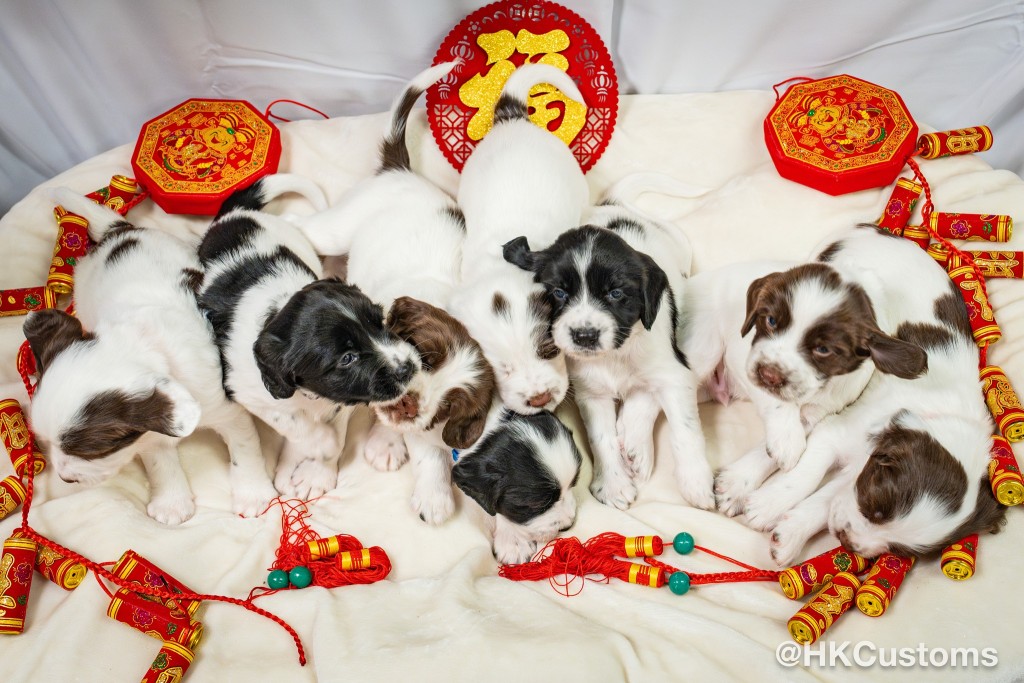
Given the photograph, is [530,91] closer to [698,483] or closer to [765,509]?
[698,483]

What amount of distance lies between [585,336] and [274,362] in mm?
1203

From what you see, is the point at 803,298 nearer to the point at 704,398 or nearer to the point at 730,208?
the point at 704,398

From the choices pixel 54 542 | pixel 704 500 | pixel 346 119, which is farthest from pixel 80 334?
pixel 704 500

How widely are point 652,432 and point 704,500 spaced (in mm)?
466

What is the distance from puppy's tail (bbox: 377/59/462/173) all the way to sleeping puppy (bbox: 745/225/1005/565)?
2287 mm

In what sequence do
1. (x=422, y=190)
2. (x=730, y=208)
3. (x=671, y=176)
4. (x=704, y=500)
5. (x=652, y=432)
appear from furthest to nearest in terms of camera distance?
(x=671, y=176)
(x=730, y=208)
(x=422, y=190)
(x=652, y=432)
(x=704, y=500)

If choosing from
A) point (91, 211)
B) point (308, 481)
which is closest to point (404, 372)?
point (308, 481)

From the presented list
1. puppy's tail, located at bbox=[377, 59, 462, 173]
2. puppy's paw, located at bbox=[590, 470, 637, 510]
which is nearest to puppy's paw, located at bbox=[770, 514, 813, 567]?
puppy's paw, located at bbox=[590, 470, 637, 510]

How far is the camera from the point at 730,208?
15.0 ft

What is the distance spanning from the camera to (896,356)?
286 centimetres

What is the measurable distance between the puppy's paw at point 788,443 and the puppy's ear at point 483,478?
125 cm

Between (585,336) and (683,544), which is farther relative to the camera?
(683,544)

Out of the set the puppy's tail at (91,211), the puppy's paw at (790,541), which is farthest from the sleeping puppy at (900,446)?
the puppy's tail at (91,211)

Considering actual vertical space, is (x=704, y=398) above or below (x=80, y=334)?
below
